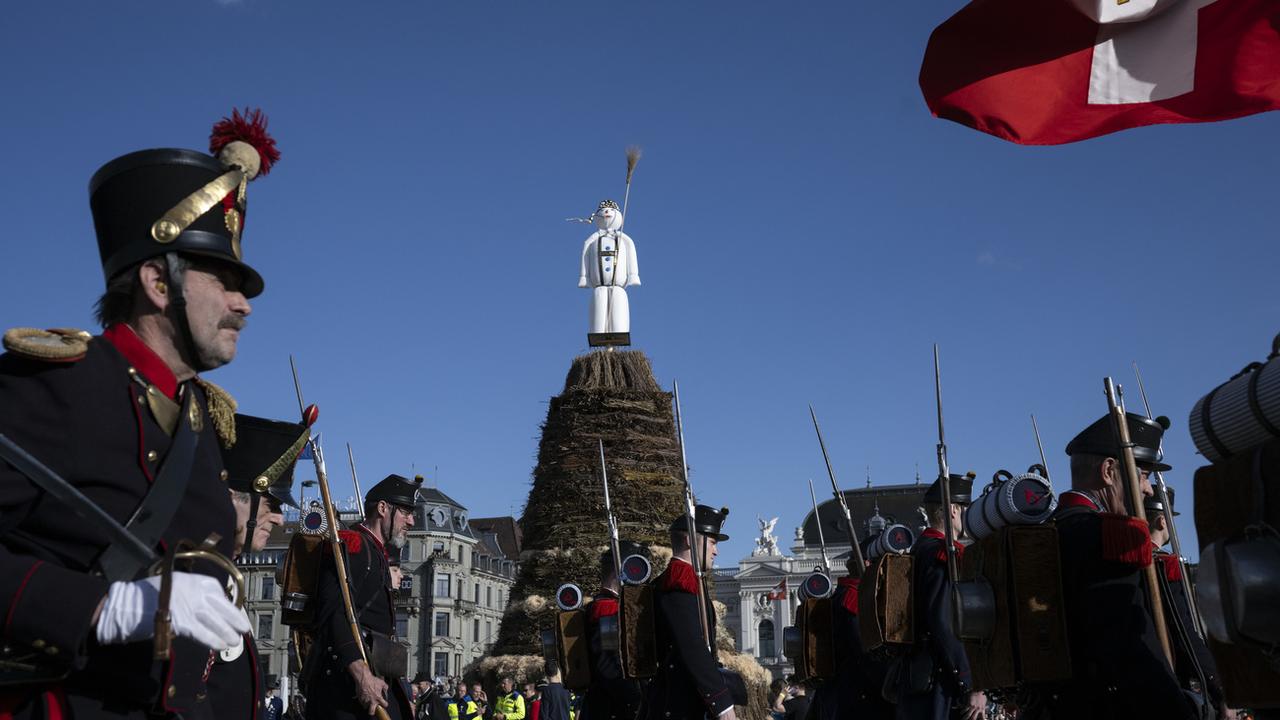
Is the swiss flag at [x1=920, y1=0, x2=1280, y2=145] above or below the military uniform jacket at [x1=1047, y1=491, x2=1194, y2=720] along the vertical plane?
above

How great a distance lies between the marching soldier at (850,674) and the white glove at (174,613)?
6829 mm

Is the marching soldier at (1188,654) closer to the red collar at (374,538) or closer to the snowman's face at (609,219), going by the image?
the red collar at (374,538)

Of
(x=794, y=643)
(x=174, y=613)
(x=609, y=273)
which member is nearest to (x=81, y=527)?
(x=174, y=613)

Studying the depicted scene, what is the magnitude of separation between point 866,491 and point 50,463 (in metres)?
94.7

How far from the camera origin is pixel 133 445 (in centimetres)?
277

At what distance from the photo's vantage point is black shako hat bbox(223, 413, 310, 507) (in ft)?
13.3

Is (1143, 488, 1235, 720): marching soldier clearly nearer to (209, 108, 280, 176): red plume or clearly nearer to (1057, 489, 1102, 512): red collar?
(1057, 489, 1102, 512): red collar

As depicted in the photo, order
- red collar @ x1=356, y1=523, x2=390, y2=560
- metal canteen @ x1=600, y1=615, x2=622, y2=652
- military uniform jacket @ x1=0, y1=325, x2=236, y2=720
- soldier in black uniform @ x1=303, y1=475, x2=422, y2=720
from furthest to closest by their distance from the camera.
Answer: metal canteen @ x1=600, y1=615, x2=622, y2=652 → red collar @ x1=356, y1=523, x2=390, y2=560 → soldier in black uniform @ x1=303, y1=475, x2=422, y2=720 → military uniform jacket @ x1=0, y1=325, x2=236, y2=720

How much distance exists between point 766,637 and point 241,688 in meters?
96.6

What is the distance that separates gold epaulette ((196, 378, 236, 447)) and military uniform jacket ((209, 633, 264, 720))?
0.62 m

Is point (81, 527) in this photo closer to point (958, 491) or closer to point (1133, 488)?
point (1133, 488)

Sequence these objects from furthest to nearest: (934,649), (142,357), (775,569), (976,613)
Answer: (775,569) → (934,649) → (976,613) → (142,357)

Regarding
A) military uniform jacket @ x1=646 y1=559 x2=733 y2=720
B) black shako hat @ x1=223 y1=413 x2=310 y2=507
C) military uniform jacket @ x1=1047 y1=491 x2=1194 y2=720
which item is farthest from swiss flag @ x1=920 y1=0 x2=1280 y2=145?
black shako hat @ x1=223 y1=413 x2=310 y2=507

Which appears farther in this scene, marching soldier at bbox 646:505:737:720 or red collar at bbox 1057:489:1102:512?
marching soldier at bbox 646:505:737:720
